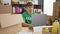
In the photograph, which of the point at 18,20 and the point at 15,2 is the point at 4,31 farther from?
the point at 15,2

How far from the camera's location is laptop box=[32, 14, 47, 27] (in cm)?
208

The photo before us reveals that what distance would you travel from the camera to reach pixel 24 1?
14.9ft

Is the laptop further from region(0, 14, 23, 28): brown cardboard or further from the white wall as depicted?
the white wall

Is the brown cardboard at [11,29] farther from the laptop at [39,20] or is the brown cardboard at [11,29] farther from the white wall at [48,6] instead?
the white wall at [48,6]

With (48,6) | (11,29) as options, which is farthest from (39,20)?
(48,6)

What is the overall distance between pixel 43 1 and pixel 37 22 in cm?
268

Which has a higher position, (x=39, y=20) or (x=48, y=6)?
(x=48, y=6)

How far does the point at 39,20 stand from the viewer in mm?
2129

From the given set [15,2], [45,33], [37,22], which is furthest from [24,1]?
[45,33]

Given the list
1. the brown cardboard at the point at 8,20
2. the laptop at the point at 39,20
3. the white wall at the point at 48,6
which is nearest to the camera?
the brown cardboard at the point at 8,20

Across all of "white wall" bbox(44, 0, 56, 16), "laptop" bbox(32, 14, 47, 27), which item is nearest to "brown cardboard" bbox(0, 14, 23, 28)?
"laptop" bbox(32, 14, 47, 27)

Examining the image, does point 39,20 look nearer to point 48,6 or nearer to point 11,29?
point 11,29

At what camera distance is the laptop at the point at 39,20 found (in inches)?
81.8

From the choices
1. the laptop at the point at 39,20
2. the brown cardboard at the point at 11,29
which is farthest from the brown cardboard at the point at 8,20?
the laptop at the point at 39,20
